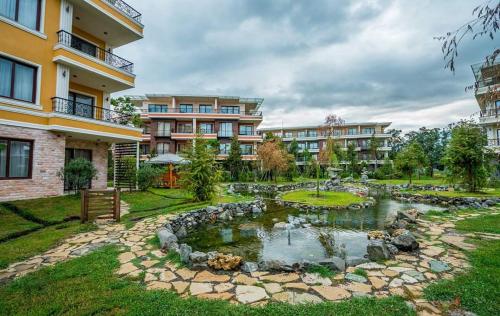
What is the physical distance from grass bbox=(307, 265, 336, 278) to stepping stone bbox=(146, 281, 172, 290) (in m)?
2.17

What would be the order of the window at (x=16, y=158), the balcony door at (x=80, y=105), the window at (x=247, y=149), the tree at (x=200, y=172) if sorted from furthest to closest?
the window at (x=247, y=149)
the balcony door at (x=80, y=105)
the tree at (x=200, y=172)
the window at (x=16, y=158)

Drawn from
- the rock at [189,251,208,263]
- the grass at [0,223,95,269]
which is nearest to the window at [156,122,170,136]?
the grass at [0,223,95,269]

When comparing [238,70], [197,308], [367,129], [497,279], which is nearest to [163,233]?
[197,308]

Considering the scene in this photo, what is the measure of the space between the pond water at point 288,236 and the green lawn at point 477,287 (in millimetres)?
1871

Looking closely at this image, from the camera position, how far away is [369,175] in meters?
32.2

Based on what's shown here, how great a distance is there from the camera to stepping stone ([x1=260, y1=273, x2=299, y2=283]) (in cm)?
334

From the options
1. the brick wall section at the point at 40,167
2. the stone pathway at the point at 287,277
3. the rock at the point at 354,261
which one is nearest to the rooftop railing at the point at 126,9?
the brick wall section at the point at 40,167

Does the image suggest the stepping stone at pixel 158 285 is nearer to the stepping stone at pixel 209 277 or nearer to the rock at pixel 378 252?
the stepping stone at pixel 209 277

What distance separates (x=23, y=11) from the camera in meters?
9.10

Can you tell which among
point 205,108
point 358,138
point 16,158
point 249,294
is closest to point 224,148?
point 205,108

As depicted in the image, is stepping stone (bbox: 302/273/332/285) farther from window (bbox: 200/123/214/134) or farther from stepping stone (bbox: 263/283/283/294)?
window (bbox: 200/123/214/134)

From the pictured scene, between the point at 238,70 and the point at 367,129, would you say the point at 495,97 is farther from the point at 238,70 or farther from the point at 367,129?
the point at 367,129

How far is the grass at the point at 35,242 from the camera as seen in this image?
433 centimetres

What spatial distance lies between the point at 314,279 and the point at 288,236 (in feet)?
11.0
